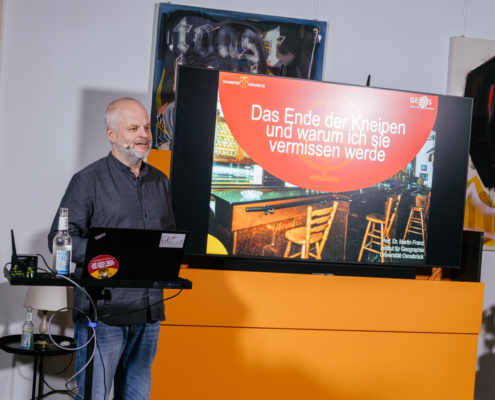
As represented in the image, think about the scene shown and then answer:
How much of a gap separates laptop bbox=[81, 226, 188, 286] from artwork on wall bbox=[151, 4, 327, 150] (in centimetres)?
178

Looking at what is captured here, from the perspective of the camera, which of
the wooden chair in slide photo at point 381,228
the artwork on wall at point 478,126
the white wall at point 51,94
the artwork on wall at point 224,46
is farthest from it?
the artwork on wall at point 478,126

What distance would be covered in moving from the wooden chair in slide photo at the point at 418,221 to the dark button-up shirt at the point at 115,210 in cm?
163

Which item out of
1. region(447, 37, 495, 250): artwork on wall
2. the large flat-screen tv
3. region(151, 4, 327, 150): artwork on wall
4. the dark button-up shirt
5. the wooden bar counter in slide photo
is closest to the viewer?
the dark button-up shirt

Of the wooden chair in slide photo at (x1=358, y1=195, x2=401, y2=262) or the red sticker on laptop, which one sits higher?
the wooden chair in slide photo at (x1=358, y1=195, x2=401, y2=262)

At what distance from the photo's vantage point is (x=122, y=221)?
6.11 feet

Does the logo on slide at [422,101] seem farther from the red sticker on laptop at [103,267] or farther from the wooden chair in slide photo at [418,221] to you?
the red sticker on laptop at [103,267]

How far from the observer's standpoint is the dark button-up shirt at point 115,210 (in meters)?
1.79

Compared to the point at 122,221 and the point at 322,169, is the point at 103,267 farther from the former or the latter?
the point at 322,169

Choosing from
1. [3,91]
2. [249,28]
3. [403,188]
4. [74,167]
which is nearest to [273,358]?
[403,188]

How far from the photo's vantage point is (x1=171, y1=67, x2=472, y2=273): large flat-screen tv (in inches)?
106

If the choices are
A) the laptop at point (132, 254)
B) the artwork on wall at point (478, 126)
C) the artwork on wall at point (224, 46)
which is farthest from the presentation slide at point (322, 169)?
the laptop at point (132, 254)

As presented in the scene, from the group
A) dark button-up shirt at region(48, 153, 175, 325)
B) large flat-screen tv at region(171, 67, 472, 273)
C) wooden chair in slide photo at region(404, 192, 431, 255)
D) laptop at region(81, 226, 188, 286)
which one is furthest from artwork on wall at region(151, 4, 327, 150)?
laptop at region(81, 226, 188, 286)

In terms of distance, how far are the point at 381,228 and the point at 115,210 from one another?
168 centimetres

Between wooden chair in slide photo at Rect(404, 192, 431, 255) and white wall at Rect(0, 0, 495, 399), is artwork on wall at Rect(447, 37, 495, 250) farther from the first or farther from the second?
white wall at Rect(0, 0, 495, 399)
